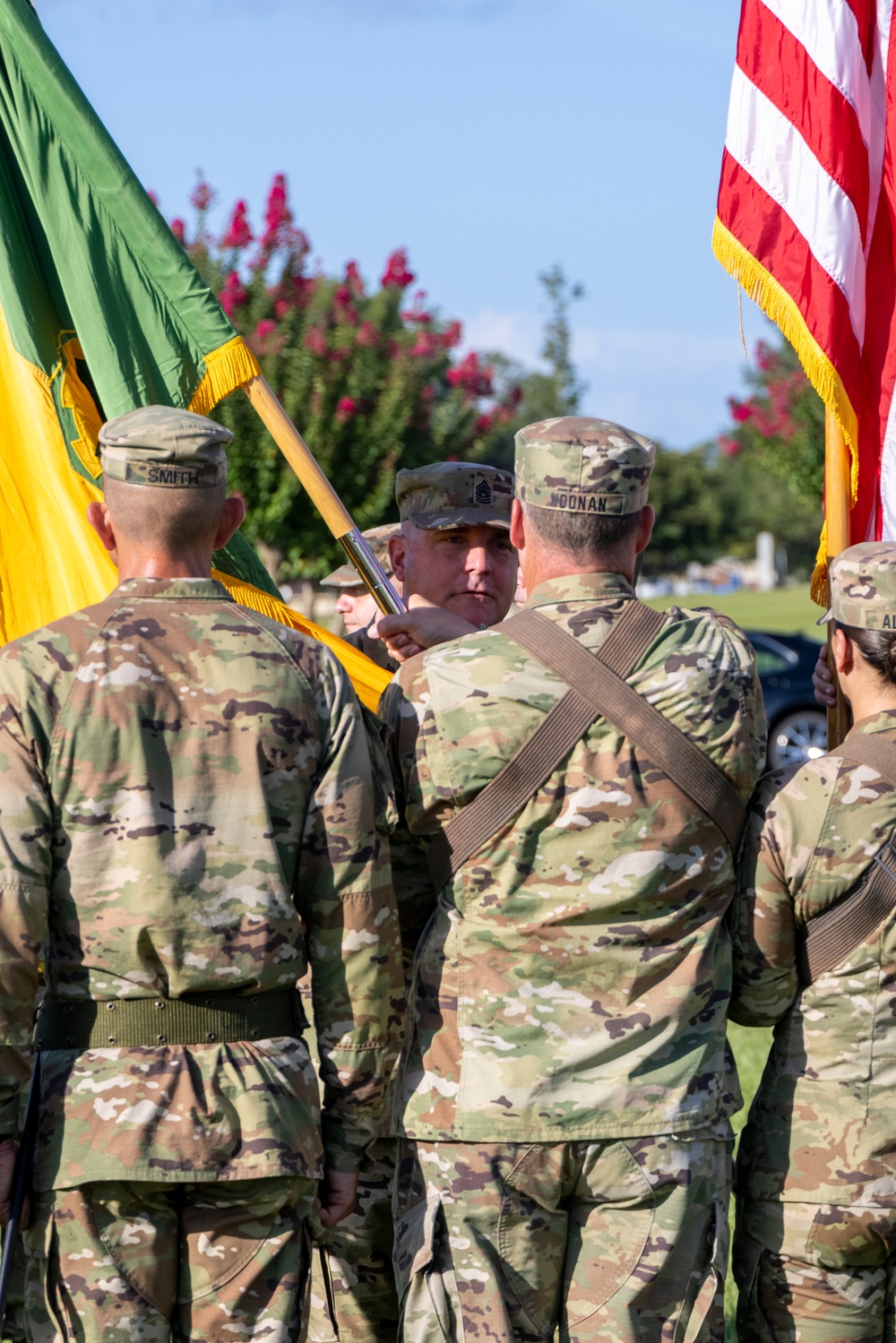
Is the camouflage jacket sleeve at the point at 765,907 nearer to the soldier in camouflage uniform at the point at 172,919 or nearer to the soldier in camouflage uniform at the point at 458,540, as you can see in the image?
the soldier in camouflage uniform at the point at 172,919

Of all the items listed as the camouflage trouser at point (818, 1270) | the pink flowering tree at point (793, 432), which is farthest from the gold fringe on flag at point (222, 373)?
the pink flowering tree at point (793, 432)

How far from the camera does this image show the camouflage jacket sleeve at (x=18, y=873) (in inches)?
105

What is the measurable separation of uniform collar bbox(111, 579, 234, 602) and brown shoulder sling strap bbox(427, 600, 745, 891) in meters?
0.60

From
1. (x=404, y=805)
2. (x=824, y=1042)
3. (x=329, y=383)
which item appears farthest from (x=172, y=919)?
(x=329, y=383)

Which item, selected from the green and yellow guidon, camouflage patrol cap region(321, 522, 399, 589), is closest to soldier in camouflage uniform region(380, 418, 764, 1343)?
the green and yellow guidon

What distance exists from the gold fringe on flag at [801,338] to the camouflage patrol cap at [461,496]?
898 mm

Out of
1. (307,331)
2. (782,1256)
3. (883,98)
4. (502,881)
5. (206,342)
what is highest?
(307,331)

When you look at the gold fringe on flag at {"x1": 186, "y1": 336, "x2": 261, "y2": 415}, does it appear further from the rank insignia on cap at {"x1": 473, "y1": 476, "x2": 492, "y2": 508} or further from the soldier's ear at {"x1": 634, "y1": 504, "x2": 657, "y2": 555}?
the soldier's ear at {"x1": 634, "y1": 504, "x2": 657, "y2": 555}

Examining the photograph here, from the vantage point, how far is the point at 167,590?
2824 millimetres

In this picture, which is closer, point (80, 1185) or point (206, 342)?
point (80, 1185)

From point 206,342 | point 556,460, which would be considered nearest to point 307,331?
point 206,342

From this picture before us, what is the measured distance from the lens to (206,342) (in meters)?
4.43

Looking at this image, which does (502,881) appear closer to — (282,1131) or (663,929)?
(663,929)

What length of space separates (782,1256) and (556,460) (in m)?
1.66
